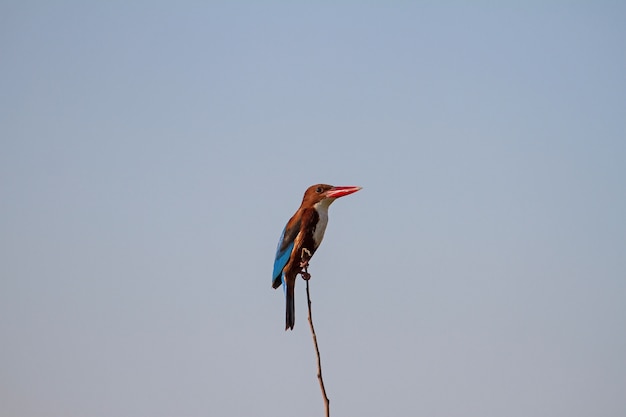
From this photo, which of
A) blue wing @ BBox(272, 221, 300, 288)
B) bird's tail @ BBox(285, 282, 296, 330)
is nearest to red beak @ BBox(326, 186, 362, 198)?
blue wing @ BBox(272, 221, 300, 288)

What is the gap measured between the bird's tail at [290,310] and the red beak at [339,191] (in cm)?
78

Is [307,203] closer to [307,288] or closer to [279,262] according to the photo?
[279,262]

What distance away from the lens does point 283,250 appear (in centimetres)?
684

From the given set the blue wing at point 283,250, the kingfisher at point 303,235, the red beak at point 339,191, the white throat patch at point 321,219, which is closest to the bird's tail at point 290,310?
the kingfisher at point 303,235

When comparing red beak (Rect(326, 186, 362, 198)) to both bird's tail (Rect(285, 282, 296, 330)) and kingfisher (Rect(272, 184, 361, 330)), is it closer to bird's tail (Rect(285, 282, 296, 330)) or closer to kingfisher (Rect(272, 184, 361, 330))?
kingfisher (Rect(272, 184, 361, 330))

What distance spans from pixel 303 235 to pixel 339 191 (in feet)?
1.45

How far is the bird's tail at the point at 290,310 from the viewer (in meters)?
6.44

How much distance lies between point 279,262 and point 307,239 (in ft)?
0.96

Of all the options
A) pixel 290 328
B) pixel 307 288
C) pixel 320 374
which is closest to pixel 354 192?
pixel 290 328

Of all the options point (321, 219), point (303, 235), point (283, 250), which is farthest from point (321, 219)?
point (283, 250)

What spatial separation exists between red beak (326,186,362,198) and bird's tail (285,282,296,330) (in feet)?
2.55

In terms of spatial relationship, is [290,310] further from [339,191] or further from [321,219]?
[339,191]

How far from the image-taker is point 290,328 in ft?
21.1

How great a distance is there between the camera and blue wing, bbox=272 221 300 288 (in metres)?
6.75
